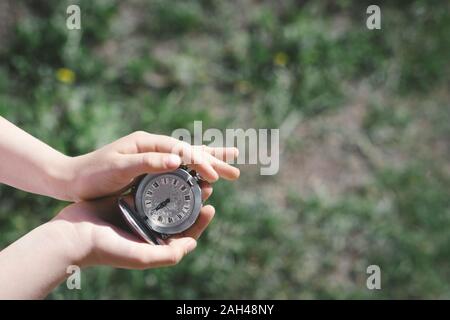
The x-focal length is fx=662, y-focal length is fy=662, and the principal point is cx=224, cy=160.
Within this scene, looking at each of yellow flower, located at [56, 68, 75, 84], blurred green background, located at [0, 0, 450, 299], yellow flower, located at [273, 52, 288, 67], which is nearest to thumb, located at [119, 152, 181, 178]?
blurred green background, located at [0, 0, 450, 299]

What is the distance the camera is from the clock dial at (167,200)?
218cm

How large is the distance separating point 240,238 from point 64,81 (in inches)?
48.6

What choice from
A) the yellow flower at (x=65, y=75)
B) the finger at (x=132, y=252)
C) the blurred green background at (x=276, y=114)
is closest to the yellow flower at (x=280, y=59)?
the blurred green background at (x=276, y=114)

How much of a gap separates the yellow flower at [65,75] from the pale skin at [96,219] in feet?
4.31

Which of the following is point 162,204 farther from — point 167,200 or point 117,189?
point 117,189

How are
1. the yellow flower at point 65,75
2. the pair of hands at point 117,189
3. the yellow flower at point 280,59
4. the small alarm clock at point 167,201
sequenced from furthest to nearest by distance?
the yellow flower at point 280,59 → the yellow flower at point 65,75 → the small alarm clock at point 167,201 → the pair of hands at point 117,189

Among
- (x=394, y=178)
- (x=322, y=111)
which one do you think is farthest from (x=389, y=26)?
(x=394, y=178)

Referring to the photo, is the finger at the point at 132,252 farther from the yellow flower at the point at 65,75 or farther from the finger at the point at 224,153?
the yellow flower at the point at 65,75

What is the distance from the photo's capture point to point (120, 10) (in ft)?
12.2

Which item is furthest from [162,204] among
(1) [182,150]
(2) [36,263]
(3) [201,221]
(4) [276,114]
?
(4) [276,114]

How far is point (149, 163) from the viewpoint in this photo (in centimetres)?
193

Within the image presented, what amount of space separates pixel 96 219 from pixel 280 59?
1.86 metres

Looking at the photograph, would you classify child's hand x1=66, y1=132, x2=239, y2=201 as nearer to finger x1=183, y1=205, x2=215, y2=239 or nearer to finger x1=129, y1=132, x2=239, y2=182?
finger x1=129, y1=132, x2=239, y2=182
